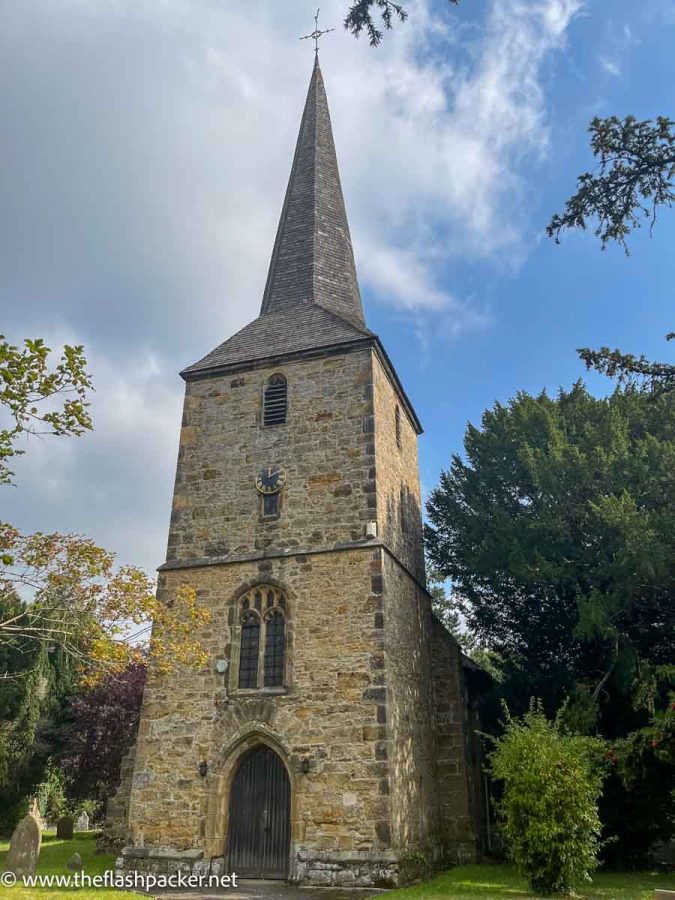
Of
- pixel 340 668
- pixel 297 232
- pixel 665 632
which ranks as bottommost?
pixel 340 668

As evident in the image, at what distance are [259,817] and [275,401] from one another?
885 cm

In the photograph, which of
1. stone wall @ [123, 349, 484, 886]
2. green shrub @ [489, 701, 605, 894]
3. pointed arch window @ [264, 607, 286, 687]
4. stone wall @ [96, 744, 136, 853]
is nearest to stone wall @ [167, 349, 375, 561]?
stone wall @ [123, 349, 484, 886]

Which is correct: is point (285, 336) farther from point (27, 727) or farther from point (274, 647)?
point (27, 727)

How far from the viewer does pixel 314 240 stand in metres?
20.9

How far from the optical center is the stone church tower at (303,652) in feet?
39.8

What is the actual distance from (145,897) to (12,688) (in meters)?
18.3

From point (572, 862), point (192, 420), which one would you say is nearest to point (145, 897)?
point (572, 862)

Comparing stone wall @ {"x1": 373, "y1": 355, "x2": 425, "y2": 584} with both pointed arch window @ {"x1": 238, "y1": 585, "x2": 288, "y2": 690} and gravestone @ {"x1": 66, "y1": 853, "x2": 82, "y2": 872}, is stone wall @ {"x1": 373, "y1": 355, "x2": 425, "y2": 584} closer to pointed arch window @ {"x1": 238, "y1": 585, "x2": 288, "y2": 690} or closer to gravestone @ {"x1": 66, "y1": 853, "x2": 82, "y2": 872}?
pointed arch window @ {"x1": 238, "y1": 585, "x2": 288, "y2": 690}

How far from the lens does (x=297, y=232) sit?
2138cm

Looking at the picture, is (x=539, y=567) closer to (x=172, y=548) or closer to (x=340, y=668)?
(x=340, y=668)

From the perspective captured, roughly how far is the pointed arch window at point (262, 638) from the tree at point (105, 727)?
7.32 meters

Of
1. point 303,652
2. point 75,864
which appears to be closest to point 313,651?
point 303,652

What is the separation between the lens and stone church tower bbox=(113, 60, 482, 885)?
12.1 meters

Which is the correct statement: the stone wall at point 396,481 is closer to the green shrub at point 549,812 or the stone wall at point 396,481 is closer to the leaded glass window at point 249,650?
the leaded glass window at point 249,650
